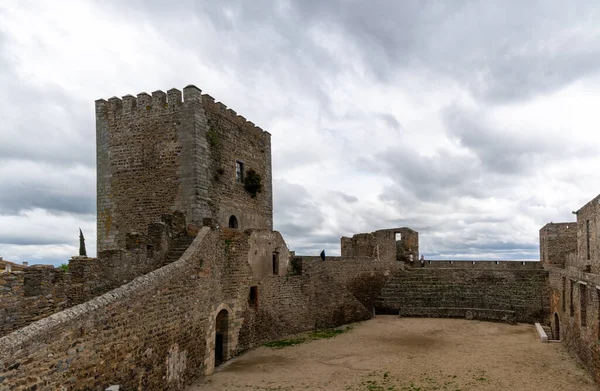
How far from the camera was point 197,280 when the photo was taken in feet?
38.7

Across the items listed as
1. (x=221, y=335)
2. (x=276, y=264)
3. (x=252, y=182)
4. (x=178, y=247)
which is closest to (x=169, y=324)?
(x=178, y=247)

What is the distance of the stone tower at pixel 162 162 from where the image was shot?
53.1 ft

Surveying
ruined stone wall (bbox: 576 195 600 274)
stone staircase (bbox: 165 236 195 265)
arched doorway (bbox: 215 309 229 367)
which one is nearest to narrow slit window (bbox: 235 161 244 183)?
stone staircase (bbox: 165 236 195 265)

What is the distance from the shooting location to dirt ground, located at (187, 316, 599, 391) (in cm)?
1141

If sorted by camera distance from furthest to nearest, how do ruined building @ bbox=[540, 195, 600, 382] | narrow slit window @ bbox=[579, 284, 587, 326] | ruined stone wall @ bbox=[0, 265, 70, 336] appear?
narrow slit window @ bbox=[579, 284, 587, 326] < ruined building @ bbox=[540, 195, 600, 382] < ruined stone wall @ bbox=[0, 265, 70, 336]

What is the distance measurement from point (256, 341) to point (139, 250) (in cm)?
681

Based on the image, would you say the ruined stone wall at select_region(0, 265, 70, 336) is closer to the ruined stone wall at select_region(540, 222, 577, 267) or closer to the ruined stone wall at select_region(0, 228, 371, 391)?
the ruined stone wall at select_region(0, 228, 371, 391)

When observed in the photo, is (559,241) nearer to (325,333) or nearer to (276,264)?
(325,333)

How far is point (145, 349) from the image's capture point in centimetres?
893

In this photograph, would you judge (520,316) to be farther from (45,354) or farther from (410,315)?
(45,354)

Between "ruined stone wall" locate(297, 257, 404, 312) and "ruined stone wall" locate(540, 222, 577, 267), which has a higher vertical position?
"ruined stone wall" locate(540, 222, 577, 267)

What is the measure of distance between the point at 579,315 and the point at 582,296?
63 cm

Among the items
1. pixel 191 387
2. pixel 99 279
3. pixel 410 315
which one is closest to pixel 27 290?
pixel 99 279

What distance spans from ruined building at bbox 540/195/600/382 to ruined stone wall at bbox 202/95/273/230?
1318cm
